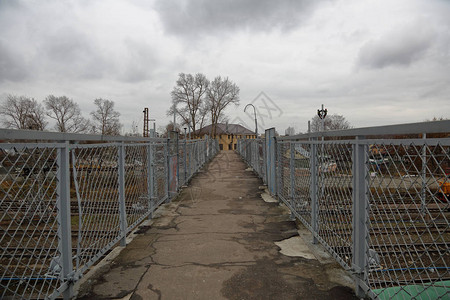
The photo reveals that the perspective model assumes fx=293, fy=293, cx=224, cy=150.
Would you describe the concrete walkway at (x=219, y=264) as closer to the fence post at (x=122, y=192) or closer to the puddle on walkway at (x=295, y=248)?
the puddle on walkway at (x=295, y=248)

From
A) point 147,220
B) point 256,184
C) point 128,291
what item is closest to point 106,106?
point 256,184

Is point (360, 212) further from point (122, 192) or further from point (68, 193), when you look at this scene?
point (122, 192)

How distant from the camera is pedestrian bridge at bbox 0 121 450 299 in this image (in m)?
2.20

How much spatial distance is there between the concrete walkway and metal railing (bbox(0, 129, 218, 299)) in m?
0.32

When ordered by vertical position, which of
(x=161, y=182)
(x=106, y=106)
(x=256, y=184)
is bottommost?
(x=256, y=184)

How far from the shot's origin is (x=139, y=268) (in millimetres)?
3676

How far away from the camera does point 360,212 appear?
277cm

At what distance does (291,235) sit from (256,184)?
5799 millimetres

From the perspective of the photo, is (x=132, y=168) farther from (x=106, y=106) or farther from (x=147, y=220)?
(x=106, y=106)

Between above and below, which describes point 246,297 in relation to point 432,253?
above

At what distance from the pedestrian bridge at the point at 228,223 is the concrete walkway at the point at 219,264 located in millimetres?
18

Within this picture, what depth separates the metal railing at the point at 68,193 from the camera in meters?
2.24

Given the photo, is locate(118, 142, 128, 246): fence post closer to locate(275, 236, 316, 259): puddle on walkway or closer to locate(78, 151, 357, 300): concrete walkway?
locate(78, 151, 357, 300): concrete walkway

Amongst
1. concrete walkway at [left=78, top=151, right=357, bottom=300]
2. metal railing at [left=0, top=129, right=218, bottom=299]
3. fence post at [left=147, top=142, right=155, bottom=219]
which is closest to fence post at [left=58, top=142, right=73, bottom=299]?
metal railing at [left=0, top=129, right=218, bottom=299]
